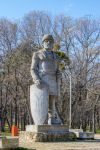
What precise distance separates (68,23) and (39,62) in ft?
100

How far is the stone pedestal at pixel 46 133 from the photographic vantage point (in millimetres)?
15711

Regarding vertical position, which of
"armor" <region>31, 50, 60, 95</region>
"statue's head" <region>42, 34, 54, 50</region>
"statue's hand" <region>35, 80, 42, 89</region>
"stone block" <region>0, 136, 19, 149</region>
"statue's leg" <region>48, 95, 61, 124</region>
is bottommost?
"stone block" <region>0, 136, 19, 149</region>

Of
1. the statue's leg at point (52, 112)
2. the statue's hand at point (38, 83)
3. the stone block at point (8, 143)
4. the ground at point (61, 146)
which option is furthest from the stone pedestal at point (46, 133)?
the stone block at point (8, 143)

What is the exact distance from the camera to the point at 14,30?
152 ft

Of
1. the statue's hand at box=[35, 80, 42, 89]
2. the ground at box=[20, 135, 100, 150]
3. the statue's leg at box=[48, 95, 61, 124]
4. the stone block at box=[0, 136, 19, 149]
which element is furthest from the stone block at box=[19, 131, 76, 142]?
the stone block at box=[0, 136, 19, 149]

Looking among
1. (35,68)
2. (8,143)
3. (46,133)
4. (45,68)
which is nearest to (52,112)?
(46,133)

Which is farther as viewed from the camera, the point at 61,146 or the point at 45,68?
the point at 45,68

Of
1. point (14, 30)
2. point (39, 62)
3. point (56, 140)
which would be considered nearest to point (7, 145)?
point (56, 140)

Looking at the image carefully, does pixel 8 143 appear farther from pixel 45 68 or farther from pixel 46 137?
pixel 45 68

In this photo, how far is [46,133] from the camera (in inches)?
624

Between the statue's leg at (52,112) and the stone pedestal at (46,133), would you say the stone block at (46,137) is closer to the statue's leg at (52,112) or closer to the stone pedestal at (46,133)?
the stone pedestal at (46,133)

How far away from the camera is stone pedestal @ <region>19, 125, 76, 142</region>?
15711 mm

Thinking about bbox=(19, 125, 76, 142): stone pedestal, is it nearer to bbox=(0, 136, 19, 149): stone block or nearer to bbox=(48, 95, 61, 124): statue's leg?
bbox=(48, 95, 61, 124): statue's leg

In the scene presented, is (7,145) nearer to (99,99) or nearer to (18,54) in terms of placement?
(18,54)
